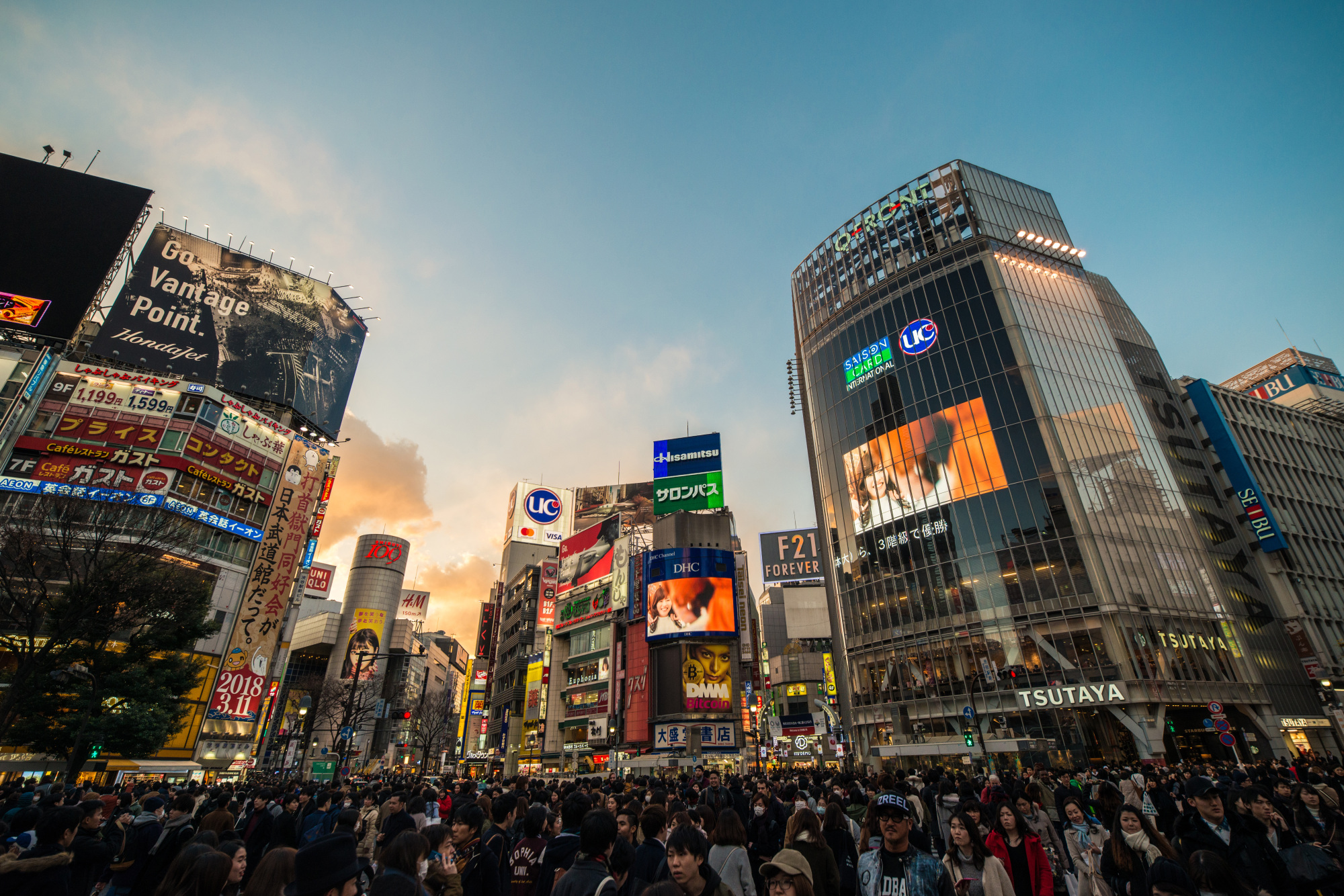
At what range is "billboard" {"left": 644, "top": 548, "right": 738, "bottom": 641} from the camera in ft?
184

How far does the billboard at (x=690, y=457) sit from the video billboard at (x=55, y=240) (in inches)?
1871

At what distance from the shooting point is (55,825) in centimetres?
552

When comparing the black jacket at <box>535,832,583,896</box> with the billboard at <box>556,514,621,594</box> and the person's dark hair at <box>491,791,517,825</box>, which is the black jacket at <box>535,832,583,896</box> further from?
the billboard at <box>556,514,621,594</box>

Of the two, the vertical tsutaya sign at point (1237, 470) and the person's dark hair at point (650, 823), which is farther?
the vertical tsutaya sign at point (1237, 470)

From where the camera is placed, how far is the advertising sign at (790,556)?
295ft

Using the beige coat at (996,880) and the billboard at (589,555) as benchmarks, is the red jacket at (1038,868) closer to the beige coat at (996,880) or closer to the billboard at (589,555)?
the beige coat at (996,880)

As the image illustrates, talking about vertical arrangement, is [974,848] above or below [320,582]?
below

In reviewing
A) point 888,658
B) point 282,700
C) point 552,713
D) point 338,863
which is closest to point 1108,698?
point 888,658

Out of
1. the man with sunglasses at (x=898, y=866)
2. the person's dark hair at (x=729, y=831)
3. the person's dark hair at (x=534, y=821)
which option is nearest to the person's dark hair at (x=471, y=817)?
the person's dark hair at (x=534, y=821)

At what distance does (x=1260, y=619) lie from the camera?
47.6m

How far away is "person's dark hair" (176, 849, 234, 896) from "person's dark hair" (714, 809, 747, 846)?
4.04 m

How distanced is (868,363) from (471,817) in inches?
2301

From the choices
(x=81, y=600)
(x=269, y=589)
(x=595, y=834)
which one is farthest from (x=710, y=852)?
(x=269, y=589)

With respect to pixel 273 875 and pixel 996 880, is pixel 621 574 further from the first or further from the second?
pixel 273 875
